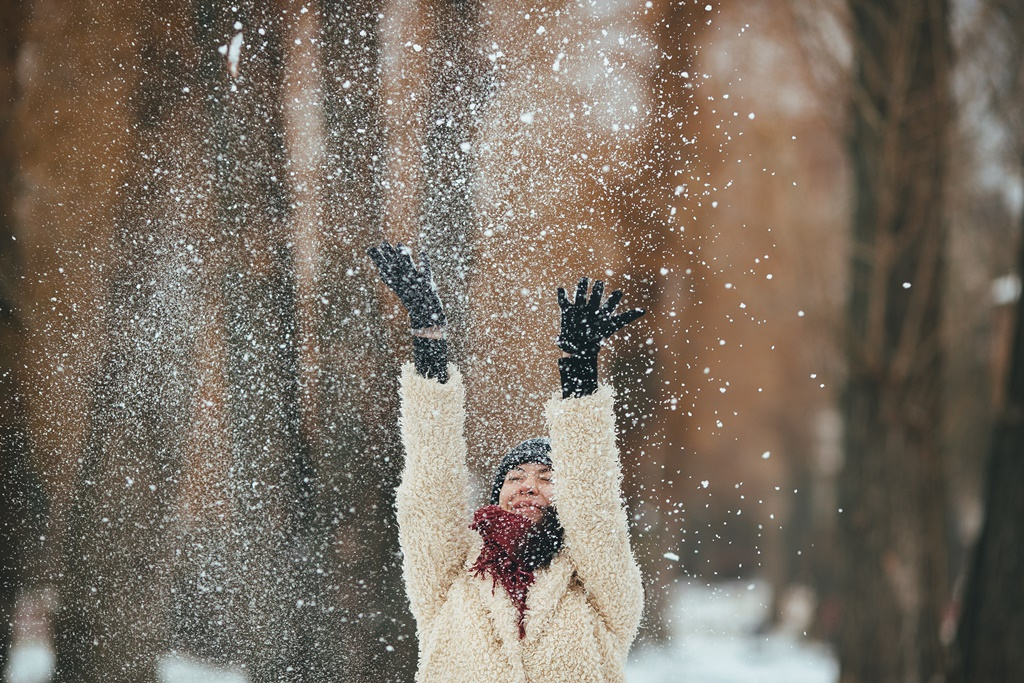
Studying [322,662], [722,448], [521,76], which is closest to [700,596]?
[722,448]

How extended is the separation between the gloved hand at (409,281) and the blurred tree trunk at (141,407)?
1083 millimetres

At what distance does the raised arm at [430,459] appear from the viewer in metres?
1.67

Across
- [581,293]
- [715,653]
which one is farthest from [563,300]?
[715,653]

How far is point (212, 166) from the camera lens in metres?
2.48

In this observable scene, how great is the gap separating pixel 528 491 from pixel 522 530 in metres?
0.09

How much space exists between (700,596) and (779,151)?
454 cm

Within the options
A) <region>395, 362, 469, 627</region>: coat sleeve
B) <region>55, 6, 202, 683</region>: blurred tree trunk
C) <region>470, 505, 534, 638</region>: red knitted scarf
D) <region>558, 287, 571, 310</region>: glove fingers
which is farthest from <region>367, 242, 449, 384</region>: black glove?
<region>55, 6, 202, 683</region>: blurred tree trunk

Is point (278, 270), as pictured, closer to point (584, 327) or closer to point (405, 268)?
point (405, 268)

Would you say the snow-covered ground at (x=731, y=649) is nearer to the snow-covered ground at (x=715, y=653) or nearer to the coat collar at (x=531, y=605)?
the snow-covered ground at (x=715, y=653)

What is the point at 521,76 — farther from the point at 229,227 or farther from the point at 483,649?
the point at 483,649

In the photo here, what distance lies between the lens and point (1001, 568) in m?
2.89

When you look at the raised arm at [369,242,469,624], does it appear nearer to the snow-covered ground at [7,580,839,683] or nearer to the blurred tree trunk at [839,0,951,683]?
the snow-covered ground at [7,580,839,683]

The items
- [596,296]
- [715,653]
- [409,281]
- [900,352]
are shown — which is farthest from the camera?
[715,653]

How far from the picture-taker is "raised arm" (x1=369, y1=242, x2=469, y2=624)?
1668 millimetres
